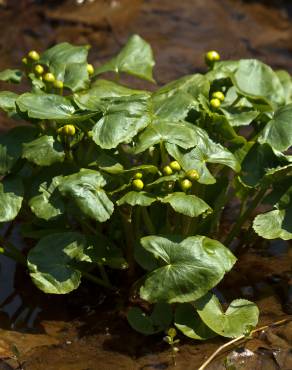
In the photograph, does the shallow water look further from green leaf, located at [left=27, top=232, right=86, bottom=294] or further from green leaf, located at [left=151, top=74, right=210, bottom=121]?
green leaf, located at [left=151, top=74, right=210, bottom=121]

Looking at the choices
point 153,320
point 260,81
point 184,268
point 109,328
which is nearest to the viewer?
point 184,268

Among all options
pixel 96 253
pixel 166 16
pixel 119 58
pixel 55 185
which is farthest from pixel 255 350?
pixel 166 16

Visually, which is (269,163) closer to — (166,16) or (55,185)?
(55,185)

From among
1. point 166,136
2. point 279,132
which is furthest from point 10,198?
point 279,132

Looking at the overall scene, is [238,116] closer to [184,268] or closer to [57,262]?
[184,268]

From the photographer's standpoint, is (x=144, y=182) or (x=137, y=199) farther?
(x=144, y=182)

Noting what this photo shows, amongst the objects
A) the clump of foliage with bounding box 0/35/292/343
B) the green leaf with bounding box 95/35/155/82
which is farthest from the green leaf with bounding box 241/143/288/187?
the green leaf with bounding box 95/35/155/82
